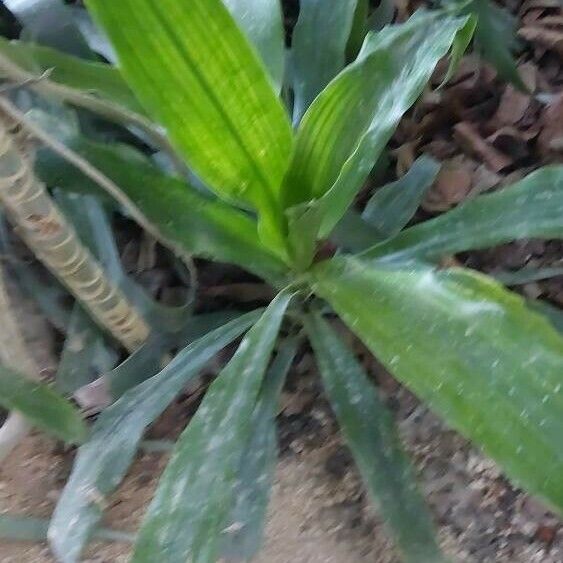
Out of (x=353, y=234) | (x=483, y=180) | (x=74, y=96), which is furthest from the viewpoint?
(x=483, y=180)

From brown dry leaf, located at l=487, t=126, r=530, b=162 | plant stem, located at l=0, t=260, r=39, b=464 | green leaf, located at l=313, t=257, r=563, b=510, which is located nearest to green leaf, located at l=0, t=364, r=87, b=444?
plant stem, located at l=0, t=260, r=39, b=464

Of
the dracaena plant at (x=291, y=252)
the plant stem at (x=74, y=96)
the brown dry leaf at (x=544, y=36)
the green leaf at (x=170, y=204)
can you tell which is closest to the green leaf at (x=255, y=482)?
the dracaena plant at (x=291, y=252)

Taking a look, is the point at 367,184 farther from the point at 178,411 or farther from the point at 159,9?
the point at 159,9

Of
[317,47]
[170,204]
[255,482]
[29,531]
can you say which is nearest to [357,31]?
[317,47]

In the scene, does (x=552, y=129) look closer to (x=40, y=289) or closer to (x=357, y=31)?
(x=357, y=31)

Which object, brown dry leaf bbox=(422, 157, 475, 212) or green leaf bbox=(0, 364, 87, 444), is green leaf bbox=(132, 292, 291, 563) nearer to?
green leaf bbox=(0, 364, 87, 444)

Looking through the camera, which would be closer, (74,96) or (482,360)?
(482,360)

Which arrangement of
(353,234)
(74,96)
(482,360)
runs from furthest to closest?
(353,234) < (74,96) < (482,360)
